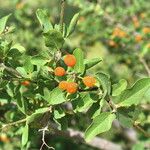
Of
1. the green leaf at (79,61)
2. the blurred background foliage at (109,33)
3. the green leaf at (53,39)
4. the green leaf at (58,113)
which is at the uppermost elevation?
the green leaf at (53,39)

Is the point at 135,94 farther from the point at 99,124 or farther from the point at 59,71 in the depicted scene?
the point at 59,71

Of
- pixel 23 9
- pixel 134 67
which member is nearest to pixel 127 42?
pixel 134 67

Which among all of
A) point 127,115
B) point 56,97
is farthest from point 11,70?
point 127,115

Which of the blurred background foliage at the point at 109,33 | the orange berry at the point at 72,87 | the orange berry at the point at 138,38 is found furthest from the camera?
the blurred background foliage at the point at 109,33

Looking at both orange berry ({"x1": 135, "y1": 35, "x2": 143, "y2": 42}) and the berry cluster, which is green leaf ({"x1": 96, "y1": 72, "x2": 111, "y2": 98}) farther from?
orange berry ({"x1": 135, "y1": 35, "x2": 143, "y2": 42})

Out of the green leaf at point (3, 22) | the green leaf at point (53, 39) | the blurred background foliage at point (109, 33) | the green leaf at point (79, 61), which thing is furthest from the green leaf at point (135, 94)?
the blurred background foliage at point (109, 33)

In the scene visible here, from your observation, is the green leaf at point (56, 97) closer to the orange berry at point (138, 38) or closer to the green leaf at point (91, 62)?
the green leaf at point (91, 62)
